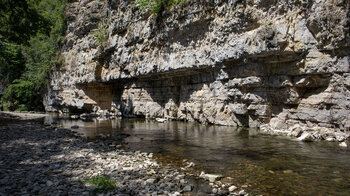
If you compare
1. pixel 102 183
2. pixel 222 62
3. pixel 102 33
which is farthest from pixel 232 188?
pixel 102 33

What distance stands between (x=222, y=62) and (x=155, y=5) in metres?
7.98

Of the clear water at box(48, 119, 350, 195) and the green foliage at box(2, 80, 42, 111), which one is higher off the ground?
the green foliage at box(2, 80, 42, 111)

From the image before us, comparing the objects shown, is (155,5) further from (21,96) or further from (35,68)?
(21,96)

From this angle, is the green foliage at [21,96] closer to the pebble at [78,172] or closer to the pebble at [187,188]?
the pebble at [78,172]

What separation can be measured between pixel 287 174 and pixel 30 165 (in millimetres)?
6544

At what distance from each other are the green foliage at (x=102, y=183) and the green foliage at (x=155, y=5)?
15.5m

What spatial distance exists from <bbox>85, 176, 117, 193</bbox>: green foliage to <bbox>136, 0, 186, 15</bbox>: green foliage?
15547 millimetres

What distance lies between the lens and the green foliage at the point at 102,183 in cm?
472

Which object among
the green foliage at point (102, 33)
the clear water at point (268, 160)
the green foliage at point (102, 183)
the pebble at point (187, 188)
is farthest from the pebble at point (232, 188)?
the green foliage at point (102, 33)

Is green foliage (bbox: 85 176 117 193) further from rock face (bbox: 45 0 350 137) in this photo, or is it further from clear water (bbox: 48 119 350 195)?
rock face (bbox: 45 0 350 137)

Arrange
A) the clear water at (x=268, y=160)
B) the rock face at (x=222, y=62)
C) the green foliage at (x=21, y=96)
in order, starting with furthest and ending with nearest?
the green foliage at (x=21, y=96), the rock face at (x=222, y=62), the clear water at (x=268, y=160)

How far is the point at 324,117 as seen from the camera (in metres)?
11.5

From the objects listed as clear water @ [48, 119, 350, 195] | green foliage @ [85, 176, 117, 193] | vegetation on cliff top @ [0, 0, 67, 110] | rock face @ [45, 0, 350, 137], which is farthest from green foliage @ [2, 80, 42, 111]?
green foliage @ [85, 176, 117, 193]

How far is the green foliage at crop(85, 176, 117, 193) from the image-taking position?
472 centimetres
